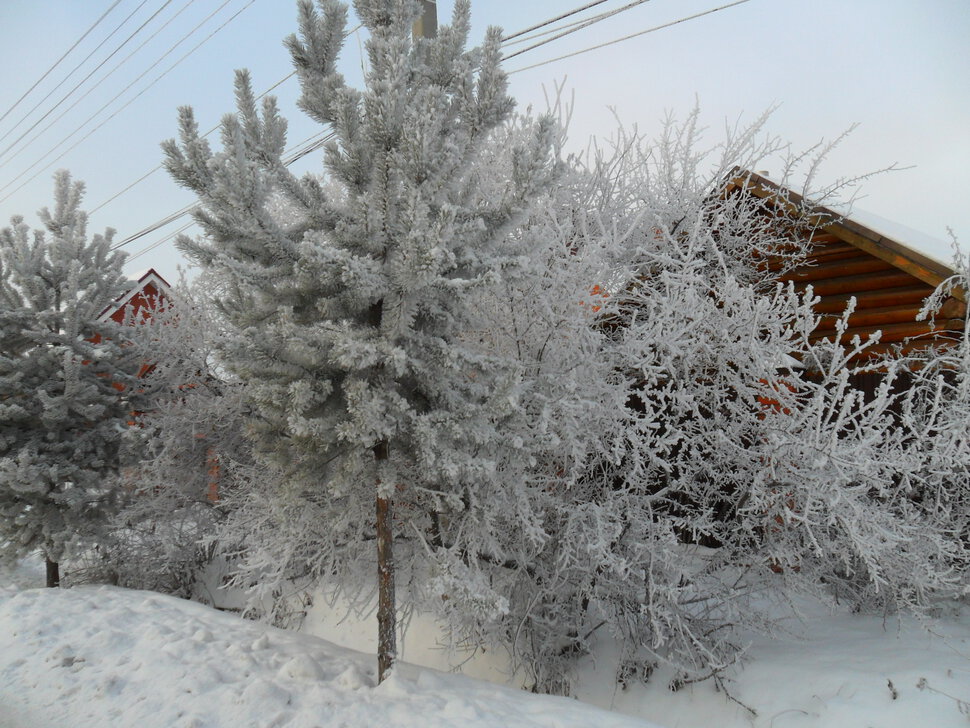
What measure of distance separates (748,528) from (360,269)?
13.4ft

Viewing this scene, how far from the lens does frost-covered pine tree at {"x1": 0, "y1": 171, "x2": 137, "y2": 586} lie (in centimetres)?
775

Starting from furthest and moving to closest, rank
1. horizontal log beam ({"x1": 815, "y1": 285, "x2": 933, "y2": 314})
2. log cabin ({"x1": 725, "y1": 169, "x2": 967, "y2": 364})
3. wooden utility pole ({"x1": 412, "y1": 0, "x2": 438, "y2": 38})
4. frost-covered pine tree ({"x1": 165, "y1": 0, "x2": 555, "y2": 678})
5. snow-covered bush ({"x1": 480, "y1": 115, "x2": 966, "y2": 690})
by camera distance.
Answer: horizontal log beam ({"x1": 815, "y1": 285, "x2": 933, "y2": 314})
log cabin ({"x1": 725, "y1": 169, "x2": 967, "y2": 364})
wooden utility pole ({"x1": 412, "y1": 0, "x2": 438, "y2": 38})
snow-covered bush ({"x1": 480, "y1": 115, "x2": 966, "y2": 690})
frost-covered pine tree ({"x1": 165, "y1": 0, "x2": 555, "y2": 678})

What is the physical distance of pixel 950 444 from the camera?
5.08m

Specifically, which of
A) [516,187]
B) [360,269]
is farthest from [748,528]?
[360,269]

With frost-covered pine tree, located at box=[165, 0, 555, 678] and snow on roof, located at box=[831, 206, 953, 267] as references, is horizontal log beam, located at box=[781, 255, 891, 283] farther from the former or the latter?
frost-covered pine tree, located at box=[165, 0, 555, 678]

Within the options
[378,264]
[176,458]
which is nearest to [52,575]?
[176,458]

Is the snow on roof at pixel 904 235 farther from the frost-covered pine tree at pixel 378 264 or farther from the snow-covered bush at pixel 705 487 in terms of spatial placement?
the frost-covered pine tree at pixel 378 264

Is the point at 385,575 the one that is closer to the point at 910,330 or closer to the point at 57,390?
the point at 57,390

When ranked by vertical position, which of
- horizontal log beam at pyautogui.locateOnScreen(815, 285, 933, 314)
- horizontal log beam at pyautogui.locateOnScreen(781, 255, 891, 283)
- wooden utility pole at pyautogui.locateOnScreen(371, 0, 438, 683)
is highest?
horizontal log beam at pyautogui.locateOnScreen(781, 255, 891, 283)

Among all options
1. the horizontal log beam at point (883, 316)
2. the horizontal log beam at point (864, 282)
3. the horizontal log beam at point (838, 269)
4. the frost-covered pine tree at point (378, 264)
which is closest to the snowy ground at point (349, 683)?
the frost-covered pine tree at point (378, 264)

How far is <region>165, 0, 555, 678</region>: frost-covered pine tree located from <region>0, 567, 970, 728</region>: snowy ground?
0.70m

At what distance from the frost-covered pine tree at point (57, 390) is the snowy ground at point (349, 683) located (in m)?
1.70

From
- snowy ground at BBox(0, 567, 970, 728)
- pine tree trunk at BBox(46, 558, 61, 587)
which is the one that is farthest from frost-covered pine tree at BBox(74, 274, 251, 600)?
snowy ground at BBox(0, 567, 970, 728)

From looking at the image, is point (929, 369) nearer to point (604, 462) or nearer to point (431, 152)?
point (604, 462)
